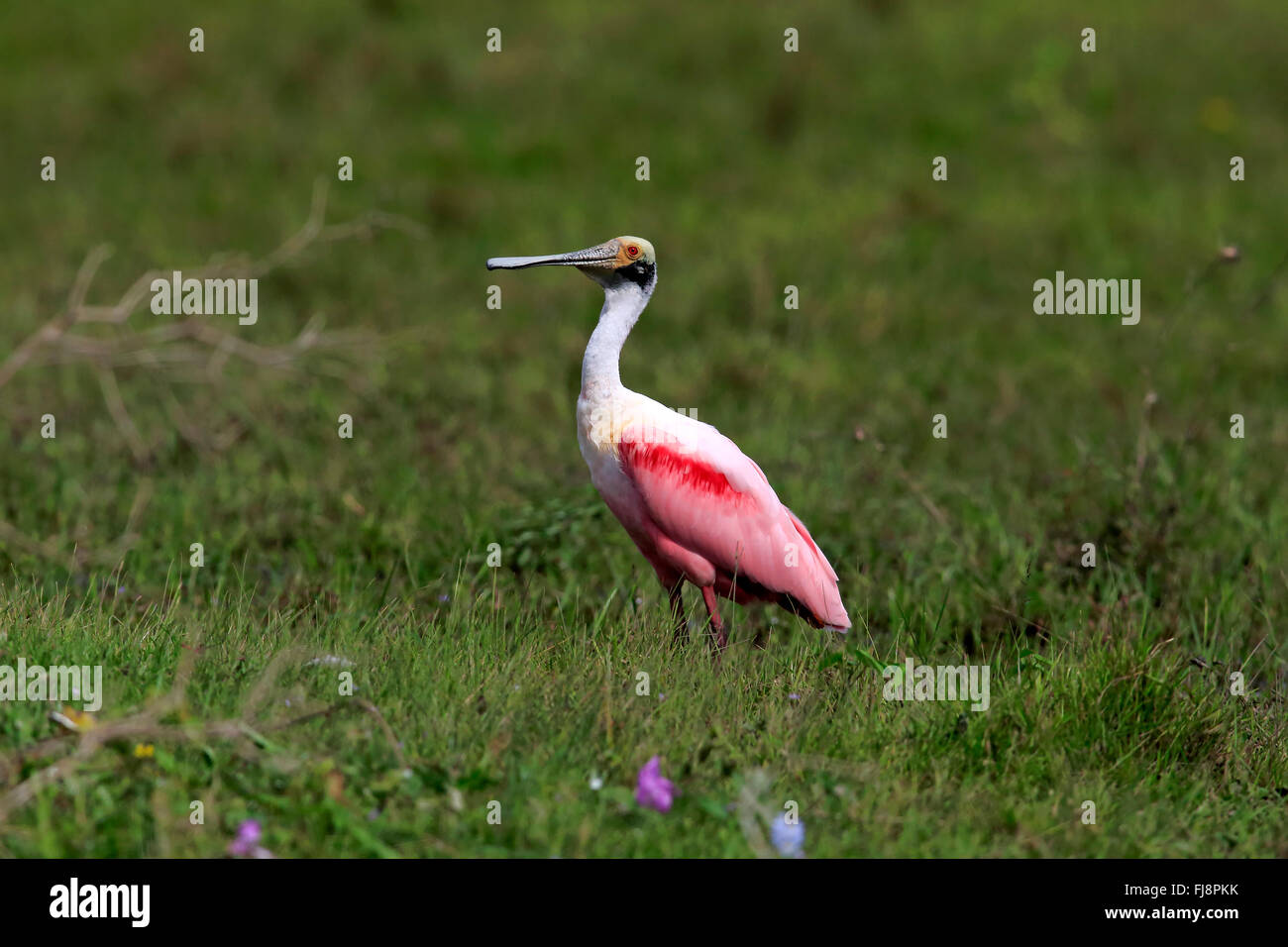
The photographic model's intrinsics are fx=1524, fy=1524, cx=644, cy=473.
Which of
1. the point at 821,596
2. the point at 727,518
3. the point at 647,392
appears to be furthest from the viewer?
the point at 647,392

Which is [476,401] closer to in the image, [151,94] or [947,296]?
[947,296]

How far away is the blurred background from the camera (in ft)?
21.9

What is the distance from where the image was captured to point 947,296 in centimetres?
1151

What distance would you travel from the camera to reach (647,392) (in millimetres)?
9555

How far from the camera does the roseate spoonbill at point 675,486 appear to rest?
202 inches

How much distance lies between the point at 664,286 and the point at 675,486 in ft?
21.0
